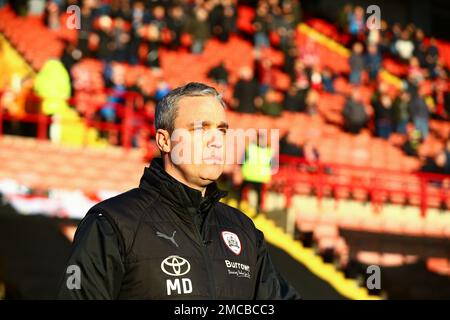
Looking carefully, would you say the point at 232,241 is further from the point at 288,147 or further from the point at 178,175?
the point at 288,147

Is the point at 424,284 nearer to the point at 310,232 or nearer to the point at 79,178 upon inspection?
the point at 310,232

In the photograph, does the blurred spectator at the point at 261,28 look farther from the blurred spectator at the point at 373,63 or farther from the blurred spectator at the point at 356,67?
the blurred spectator at the point at 373,63

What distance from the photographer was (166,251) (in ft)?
8.69

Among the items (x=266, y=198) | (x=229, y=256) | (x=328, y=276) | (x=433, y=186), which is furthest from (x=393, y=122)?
(x=229, y=256)

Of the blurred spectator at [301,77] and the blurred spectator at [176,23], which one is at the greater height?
the blurred spectator at [176,23]

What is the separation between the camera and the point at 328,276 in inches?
441

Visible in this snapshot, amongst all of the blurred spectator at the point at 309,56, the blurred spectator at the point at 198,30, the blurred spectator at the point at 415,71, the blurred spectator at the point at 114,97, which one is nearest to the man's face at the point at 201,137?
the blurred spectator at the point at 114,97

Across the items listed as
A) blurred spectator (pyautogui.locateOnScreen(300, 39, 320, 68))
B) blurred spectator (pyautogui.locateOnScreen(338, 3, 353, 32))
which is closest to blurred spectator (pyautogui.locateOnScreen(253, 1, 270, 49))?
blurred spectator (pyautogui.locateOnScreen(300, 39, 320, 68))

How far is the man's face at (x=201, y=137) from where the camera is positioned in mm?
2750

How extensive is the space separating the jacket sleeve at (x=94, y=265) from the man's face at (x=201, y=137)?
0.38m

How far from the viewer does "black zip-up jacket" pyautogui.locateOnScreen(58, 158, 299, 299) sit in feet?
8.20

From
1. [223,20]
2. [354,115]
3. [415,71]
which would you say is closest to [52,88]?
[354,115]

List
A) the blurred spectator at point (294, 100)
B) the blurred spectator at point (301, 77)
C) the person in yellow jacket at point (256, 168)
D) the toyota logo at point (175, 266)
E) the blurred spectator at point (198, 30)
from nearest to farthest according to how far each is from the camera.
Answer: the toyota logo at point (175, 266) → the person in yellow jacket at point (256, 168) → the blurred spectator at point (294, 100) → the blurred spectator at point (301, 77) → the blurred spectator at point (198, 30)

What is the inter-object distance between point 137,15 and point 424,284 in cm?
995
